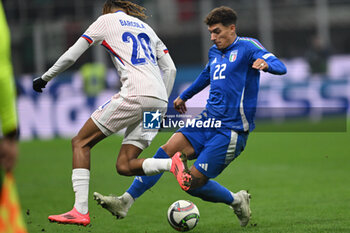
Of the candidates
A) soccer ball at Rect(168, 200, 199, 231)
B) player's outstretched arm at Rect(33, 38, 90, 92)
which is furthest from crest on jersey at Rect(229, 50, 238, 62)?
soccer ball at Rect(168, 200, 199, 231)

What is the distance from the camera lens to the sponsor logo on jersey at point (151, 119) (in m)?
5.71

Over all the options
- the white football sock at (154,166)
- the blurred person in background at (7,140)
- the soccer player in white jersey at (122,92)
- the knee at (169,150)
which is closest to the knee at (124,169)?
the soccer player in white jersey at (122,92)

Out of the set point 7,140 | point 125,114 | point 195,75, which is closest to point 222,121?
point 125,114

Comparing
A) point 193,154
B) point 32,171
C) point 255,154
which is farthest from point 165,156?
point 255,154

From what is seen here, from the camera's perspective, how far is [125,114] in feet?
18.4

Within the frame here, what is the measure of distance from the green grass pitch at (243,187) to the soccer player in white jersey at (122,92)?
2.86 ft

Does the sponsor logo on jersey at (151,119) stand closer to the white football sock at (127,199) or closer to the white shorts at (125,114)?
the white shorts at (125,114)

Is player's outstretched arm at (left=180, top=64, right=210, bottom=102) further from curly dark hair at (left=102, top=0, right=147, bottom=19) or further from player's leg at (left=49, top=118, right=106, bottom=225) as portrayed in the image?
player's leg at (left=49, top=118, right=106, bottom=225)

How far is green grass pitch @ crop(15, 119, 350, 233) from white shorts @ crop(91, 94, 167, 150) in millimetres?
1025

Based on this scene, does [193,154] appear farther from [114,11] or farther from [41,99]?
[41,99]

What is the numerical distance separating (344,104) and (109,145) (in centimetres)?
697

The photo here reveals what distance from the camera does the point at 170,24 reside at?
993 inches

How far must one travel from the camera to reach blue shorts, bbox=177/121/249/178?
575cm

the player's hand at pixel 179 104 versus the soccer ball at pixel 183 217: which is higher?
the player's hand at pixel 179 104
